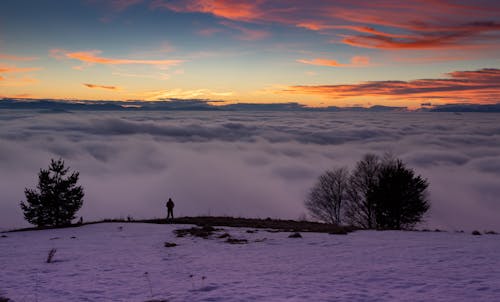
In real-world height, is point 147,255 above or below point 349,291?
below

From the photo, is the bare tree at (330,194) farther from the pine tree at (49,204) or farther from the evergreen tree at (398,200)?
the pine tree at (49,204)

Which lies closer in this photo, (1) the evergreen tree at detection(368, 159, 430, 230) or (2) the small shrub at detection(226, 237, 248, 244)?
(2) the small shrub at detection(226, 237, 248, 244)

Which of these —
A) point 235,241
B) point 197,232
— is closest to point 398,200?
point 197,232

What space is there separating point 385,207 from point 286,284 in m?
35.2

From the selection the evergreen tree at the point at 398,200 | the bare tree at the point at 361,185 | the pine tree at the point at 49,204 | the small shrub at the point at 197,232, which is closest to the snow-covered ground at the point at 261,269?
the small shrub at the point at 197,232

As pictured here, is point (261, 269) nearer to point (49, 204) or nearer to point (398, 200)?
point (398, 200)

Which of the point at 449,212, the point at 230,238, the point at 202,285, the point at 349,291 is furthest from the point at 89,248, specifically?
the point at 449,212

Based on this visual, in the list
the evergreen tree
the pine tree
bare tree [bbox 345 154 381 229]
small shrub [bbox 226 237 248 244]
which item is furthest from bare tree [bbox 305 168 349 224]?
small shrub [bbox 226 237 248 244]

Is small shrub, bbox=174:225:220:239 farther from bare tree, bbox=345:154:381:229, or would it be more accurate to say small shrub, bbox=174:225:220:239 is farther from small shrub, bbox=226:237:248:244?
bare tree, bbox=345:154:381:229

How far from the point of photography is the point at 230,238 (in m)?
20.9

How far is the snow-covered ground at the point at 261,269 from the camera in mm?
10148

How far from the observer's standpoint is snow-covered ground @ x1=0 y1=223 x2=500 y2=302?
10.1m

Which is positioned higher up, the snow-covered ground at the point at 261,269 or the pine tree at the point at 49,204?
the snow-covered ground at the point at 261,269

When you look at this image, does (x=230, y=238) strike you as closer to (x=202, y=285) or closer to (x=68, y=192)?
(x=202, y=285)
